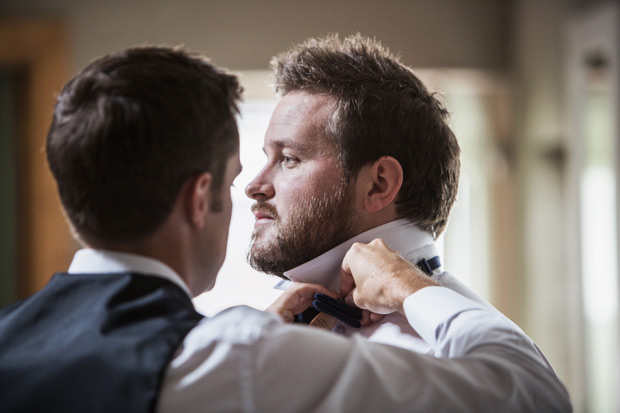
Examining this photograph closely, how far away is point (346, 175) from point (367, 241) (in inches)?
5.7

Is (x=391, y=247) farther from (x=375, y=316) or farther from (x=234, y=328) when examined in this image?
(x=234, y=328)

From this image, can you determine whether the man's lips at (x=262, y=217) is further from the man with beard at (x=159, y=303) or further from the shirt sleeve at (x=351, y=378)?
the shirt sleeve at (x=351, y=378)

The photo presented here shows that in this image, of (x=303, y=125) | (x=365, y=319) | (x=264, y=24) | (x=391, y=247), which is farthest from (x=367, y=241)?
(x=264, y=24)

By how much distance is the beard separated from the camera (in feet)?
4.70

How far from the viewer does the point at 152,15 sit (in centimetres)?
407

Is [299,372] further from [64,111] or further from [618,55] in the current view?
[618,55]

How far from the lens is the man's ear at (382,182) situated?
4.69 ft

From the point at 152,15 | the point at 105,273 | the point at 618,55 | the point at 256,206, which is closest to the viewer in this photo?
the point at 105,273

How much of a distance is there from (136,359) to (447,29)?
150 inches

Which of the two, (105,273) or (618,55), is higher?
(618,55)

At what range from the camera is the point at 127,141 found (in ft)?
3.04

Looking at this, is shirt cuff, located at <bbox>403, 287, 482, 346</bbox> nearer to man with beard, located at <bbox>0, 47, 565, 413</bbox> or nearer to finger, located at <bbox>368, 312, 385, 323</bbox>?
man with beard, located at <bbox>0, 47, 565, 413</bbox>

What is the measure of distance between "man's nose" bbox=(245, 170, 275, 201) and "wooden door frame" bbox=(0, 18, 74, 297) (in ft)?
8.99

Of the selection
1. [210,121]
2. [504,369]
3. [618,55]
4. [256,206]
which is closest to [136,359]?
[210,121]
